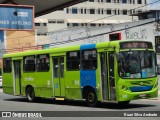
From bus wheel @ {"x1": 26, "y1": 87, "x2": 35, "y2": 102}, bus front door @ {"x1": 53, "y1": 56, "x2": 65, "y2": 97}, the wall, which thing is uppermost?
the wall

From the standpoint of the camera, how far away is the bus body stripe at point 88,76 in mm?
18719

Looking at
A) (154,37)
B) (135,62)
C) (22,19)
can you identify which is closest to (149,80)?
(135,62)

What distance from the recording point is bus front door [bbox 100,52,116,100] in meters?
17.8

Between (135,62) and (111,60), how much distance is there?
97 cm

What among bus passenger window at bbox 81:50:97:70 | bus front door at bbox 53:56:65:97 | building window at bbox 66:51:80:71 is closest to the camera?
bus passenger window at bbox 81:50:97:70

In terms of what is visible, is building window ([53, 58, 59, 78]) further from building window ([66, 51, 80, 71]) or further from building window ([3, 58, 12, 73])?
building window ([3, 58, 12, 73])

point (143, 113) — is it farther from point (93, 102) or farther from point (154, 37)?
point (154, 37)

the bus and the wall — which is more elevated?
the wall

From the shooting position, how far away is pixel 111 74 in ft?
58.6

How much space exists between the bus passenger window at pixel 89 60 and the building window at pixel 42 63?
303cm

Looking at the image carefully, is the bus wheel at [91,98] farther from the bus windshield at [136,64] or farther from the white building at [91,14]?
the white building at [91,14]

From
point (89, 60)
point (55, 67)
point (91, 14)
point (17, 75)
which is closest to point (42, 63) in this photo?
point (55, 67)

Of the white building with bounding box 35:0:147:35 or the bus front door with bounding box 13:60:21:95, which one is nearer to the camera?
the bus front door with bounding box 13:60:21:95

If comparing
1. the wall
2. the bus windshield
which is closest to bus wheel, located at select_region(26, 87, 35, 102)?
the bus windshield
